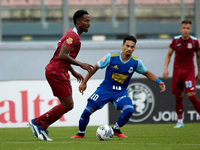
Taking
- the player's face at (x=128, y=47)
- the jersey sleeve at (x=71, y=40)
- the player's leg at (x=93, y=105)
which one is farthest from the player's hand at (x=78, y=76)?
the player's face at (x=128, y=47)

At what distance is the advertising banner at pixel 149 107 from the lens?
9.40 metres

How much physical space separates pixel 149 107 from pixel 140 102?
26 centimetres

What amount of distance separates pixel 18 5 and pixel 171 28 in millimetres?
5212

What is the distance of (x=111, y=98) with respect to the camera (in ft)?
20.4

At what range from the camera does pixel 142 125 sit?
29.8 feet

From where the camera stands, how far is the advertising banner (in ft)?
30.8

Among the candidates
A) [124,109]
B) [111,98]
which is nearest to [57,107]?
[111,98]

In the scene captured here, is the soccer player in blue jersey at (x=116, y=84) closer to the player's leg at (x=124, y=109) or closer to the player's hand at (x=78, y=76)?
the player's leg at (x=124, y=109)

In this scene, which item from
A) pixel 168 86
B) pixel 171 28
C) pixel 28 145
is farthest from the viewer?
pixel 171 28

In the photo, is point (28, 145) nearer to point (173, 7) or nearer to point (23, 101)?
point (23, 101)

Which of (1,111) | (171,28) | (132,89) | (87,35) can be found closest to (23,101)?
(1,111)

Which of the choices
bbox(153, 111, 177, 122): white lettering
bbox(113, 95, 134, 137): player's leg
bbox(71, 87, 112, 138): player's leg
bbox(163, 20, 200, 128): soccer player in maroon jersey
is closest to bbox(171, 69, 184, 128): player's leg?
bbox(163, 20, 200, 128): soccer player in maroon jersey

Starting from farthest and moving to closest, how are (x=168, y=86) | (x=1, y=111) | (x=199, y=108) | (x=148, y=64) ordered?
(x=148, y=64)
(x=168, y=86)
(x=1, y=111)
(x=199, y=108)

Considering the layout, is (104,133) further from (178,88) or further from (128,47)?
(178,88)
